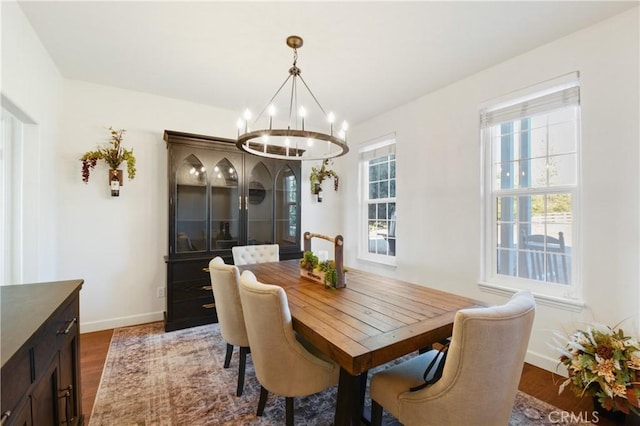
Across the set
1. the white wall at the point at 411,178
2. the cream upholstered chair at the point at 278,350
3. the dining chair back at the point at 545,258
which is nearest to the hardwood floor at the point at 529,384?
the white wall at the point at 411,178

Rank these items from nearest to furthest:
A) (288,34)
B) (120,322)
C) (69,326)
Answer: (69,326), (288,34), (120,322)

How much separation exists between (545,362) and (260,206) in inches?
132

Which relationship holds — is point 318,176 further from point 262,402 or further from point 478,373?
point 478,373

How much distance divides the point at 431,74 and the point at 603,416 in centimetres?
301

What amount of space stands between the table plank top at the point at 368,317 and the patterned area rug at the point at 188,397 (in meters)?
0.75

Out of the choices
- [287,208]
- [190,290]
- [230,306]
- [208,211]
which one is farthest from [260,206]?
[230,306]

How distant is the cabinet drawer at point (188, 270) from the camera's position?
10.4 feet

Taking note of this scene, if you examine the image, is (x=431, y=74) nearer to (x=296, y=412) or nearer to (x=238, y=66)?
(x=238, y=66)

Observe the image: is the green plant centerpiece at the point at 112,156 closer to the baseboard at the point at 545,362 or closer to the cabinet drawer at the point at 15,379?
the cabinet drawer at the point at 15,379

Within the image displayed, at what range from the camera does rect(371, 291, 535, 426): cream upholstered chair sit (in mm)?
1085

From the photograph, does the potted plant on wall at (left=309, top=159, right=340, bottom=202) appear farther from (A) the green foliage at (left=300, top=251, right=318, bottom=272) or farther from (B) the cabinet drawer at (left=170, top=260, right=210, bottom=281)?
(A) the green foliage at (left=300, top=251, right=318, bottom=272)

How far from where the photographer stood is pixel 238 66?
2725mm

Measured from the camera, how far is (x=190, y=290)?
127 inches

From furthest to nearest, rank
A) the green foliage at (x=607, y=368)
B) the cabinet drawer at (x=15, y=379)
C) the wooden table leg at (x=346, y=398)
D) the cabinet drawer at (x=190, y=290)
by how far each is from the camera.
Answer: the cabinet drawer at (x=190, y=290), the green foliage at (x=607, y=368), the wooden table leg at (x=346, y=398), the cabinet drawer at (x=15, y=379)
